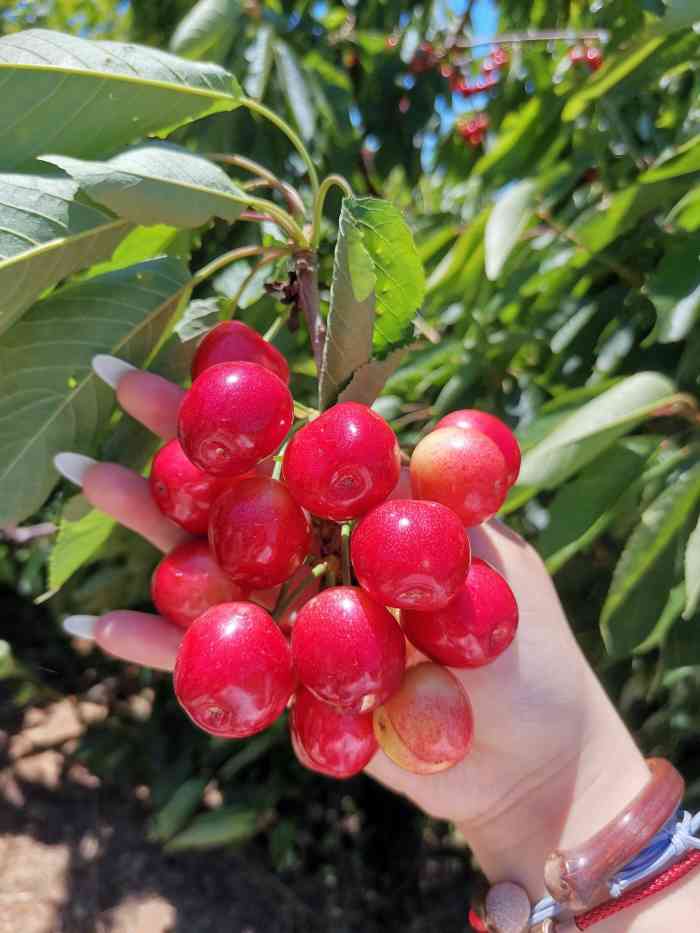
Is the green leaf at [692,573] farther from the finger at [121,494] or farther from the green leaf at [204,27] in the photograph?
the green leaf at [204,27]

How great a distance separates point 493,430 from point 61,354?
653 mm

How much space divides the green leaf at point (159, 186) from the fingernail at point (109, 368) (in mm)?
236

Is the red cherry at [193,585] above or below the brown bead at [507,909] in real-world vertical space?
above

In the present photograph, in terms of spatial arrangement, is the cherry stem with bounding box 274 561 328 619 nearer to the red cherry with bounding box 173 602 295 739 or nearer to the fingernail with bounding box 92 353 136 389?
the red cherry with bounding box 173 602 295 739

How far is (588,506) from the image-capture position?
1.39 metres

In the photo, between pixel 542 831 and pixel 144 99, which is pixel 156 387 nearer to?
pixel 144 99

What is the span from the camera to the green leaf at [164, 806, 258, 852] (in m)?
2.91

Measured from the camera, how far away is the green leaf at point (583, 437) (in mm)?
1284

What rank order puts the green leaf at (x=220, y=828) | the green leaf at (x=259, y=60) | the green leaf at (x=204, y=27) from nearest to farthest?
the green leaf at (x=204, y=27) < the green leaf at (x=259, y=60) < the green leaf at (x=220, y=828)

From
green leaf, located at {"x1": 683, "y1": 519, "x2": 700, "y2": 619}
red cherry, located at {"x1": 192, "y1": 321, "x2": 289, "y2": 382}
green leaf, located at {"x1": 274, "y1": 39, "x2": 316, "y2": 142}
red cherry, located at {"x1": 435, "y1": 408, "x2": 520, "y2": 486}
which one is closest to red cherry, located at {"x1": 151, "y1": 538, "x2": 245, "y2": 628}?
red cherry, located at {"x1": 192, "y1": 321, "x2": 289, "y2": 382}

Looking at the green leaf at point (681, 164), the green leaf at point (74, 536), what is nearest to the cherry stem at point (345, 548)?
the green leaf at point (74, 536)

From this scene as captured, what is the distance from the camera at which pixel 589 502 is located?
1.39m

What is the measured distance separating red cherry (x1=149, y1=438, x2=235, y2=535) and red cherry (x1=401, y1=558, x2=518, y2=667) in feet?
1.14

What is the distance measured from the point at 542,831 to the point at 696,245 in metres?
1.04
